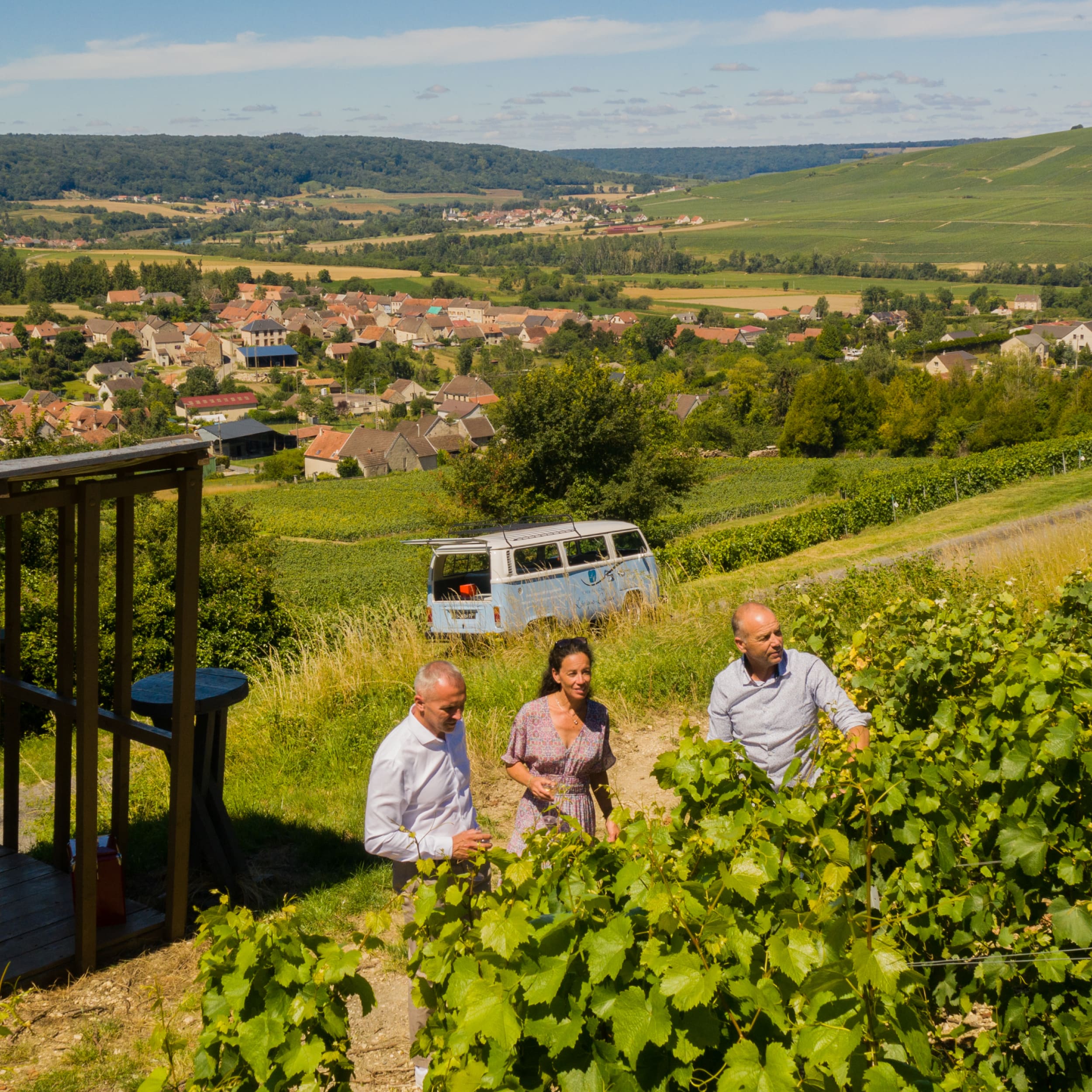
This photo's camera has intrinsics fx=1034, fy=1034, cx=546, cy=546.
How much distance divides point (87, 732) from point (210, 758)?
2.51 feet

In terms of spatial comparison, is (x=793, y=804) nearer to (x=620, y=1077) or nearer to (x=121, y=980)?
(x=620, y=1077)

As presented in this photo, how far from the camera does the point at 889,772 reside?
292cm

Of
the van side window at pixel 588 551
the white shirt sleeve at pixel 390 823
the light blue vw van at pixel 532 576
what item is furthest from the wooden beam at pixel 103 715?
the van side window at pixel 588 551

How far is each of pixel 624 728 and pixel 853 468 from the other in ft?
167

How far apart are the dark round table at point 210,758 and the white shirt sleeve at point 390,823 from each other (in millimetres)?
1407

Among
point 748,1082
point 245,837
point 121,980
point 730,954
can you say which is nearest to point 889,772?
point 730,954

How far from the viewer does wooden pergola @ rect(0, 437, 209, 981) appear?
418 cm

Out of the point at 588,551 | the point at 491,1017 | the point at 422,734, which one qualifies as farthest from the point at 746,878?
the point at 588,551

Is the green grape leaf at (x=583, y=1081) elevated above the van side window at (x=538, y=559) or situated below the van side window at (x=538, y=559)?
above

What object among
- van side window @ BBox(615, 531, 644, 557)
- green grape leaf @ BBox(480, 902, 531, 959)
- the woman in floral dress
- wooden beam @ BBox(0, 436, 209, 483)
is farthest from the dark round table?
van side window @ BBox(615, 531, 644, 557)

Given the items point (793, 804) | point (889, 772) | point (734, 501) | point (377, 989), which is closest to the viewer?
point (793, 804)

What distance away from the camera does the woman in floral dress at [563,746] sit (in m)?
4.05

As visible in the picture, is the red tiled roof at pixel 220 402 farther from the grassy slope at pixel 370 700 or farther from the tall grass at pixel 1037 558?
the tall grass at pixel 1037 558

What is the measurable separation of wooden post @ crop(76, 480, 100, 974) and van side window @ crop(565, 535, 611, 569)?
8177 mm
